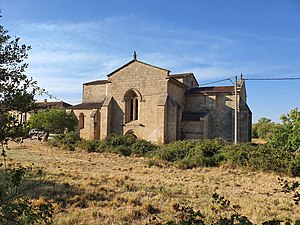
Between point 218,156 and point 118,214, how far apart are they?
984 centimetres

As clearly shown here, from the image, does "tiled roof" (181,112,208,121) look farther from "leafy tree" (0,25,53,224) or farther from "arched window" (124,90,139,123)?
"leafy tree" (0,25,53,224)

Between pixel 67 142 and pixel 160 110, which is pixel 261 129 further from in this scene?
pixel 67 142

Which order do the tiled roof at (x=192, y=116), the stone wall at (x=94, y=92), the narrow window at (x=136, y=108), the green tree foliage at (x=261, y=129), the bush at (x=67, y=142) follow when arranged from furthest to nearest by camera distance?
the green tree foliage at (x=261, y=129), the stone wall at (x=94, y=92), the narrow window at (x=136, y=108), the tiled roof at (x=192, y=116), the bush at (x=67, y=142)

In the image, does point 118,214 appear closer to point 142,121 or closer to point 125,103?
point 142,121

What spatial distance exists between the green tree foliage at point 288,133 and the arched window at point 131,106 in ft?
50.8

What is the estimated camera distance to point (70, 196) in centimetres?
716

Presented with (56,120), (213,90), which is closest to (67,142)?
(56,120)

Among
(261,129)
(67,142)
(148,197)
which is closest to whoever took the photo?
(148,197)

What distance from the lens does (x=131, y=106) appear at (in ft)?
92.6

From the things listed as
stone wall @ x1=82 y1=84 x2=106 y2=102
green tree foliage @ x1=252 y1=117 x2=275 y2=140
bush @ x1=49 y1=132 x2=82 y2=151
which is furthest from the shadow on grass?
green tree foliage @ x1=252 y1=117 x2=275 y2=140

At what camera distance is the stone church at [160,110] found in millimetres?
25438

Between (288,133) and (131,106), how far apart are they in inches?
688

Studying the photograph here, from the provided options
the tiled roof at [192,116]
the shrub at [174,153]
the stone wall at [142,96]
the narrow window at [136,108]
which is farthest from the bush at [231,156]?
the narrow window at [136,108]

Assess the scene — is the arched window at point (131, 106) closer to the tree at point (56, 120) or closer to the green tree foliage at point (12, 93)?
the tree at point (56, 120)
